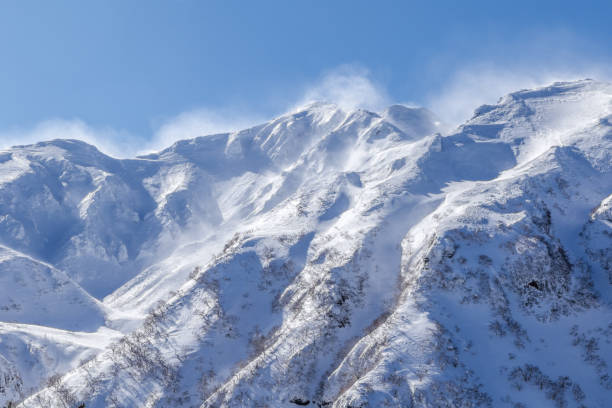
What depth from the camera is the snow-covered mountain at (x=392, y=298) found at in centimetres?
4106

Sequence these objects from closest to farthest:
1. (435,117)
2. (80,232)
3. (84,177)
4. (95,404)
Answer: (95,404)
(80,232)
(84,177)
(435,117)

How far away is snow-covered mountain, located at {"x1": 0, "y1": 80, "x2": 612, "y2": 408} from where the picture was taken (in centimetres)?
4106

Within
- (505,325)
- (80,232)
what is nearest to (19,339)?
(505,325)

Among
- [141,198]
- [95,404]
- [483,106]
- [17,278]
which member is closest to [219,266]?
[95,404]

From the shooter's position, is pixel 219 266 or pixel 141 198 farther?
pixel 141 198

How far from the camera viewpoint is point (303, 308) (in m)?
52.5

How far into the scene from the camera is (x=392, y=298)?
52.1 meters

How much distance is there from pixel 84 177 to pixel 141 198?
2140 centimetres

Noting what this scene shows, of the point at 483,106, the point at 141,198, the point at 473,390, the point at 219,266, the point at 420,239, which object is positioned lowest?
the point at 473,390

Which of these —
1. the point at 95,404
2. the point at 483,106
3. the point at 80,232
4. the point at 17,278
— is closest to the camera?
the point at 95,404

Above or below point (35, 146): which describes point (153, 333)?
below

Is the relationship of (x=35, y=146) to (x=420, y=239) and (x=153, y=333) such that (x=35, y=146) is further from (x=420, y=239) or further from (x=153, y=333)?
(x=420, y=239)

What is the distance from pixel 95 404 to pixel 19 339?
A: 1161 inches

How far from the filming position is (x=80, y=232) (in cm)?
13225
